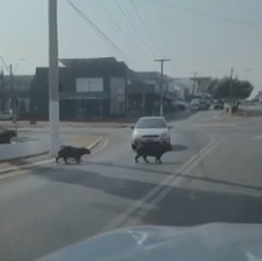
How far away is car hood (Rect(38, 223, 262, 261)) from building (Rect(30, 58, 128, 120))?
8516cm

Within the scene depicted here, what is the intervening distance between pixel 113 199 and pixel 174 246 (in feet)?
37.9

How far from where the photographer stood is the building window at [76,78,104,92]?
90.3 metres

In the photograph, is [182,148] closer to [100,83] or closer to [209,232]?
[209,232]

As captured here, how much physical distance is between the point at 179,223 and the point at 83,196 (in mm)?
4466

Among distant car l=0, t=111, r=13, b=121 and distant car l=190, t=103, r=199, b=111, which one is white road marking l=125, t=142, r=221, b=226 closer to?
distant car l=0, t=111, r=13, b=121

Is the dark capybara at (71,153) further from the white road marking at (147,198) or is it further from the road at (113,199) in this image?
the white road marking at (147,198)

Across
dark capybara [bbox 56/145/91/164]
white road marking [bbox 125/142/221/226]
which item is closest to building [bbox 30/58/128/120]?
dark capybara [bbox 56/145/91/164]

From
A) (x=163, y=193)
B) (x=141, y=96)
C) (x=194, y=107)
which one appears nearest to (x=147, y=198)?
(x=163, y=193)

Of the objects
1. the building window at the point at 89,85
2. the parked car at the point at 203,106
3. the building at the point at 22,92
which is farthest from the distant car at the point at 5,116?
the parked car at the point at 203,106

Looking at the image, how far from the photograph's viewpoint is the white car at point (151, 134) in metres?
34.2

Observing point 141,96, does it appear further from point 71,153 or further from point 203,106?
point 71,153

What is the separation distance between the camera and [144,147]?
2639 centimetres

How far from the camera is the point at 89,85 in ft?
299

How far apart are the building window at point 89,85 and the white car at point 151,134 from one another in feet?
178
